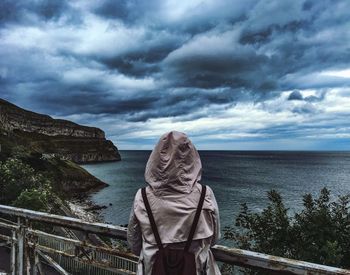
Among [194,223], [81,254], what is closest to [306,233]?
[81,254]

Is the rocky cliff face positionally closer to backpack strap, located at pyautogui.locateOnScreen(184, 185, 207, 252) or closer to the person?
the person

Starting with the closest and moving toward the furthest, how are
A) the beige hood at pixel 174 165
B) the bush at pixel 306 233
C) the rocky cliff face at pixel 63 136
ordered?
the beige hood at pixel 174 165
the bush at pixel 306 233
the rocky cliff face at pixel 63 136

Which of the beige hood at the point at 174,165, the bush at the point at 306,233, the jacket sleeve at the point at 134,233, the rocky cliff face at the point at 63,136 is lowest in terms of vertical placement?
the bush at the point at 306,233

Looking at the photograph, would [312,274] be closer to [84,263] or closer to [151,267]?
[151,267]

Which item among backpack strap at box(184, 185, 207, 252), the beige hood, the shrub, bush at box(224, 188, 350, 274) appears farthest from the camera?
the shrub

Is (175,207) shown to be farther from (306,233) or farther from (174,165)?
(306,233)

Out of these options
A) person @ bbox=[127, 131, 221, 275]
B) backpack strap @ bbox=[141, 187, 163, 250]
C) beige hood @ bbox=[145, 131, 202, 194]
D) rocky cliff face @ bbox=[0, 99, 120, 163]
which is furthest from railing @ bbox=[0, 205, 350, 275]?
rocky cliff face @ bbox=[0, 99, 120, 163]

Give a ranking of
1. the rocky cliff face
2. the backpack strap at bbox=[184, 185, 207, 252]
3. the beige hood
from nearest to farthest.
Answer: the backpack strap at bbox=[184, 185, 207, 252]
the beige hood
the rocky cliff face

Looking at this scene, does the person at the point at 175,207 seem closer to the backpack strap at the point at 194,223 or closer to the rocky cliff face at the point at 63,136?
the backpack strap at the point at 194,223

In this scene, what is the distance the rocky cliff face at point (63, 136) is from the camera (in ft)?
452

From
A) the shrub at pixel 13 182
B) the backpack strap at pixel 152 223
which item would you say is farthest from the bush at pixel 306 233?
the shrub at pixel 13 182

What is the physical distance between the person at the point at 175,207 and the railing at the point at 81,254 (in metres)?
0.28

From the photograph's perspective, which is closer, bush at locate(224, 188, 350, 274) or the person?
the person

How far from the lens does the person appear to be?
2.40 metres
